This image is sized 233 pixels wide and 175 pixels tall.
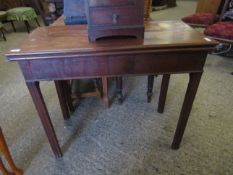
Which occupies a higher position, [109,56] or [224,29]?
[109,56]

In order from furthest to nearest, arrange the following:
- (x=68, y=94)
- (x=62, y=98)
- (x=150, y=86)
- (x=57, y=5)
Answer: (x=57, y=5)
(x=150, y=86)
(x=68, y=94)
(x=62, y=98)

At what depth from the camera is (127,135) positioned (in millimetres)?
1423

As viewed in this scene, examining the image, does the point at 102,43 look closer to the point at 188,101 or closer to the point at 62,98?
the point at 188,101

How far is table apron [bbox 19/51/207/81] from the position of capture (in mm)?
831

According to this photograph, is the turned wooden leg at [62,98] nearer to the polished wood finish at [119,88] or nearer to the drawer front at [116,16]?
the polished wood finish at [119,88]

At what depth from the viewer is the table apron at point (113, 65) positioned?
0.83 metres

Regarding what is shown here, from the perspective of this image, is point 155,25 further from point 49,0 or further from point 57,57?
point 49,0

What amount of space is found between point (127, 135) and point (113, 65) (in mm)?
754

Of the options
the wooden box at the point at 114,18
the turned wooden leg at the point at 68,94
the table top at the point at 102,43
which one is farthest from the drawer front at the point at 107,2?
the turned wooden leg at the point at 68,94

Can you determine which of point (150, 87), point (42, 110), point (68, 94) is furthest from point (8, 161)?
point (150, 87)

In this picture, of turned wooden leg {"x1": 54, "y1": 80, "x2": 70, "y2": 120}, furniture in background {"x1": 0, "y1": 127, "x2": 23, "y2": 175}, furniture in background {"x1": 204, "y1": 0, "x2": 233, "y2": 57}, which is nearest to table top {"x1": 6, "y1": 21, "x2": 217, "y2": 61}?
turned wooden leg {"x1": 54, "y1": 80, "x2": 70, "y2": 120}

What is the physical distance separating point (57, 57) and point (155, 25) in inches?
24.6

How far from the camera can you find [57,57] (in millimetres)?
806

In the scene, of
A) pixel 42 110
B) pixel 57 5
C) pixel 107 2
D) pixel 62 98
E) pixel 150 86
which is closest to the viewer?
pixel 107 2
